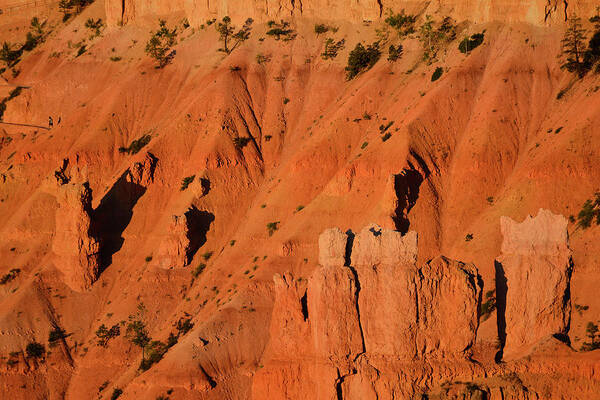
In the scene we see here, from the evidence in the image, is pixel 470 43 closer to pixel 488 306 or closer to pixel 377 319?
pixel 488 306

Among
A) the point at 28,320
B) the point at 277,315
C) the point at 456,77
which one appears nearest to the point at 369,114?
the point at 456,77

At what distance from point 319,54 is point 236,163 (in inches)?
608

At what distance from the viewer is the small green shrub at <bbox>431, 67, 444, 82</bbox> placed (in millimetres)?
101931

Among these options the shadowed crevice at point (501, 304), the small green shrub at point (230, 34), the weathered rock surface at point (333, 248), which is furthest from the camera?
the small green shrub at point (230, 34)

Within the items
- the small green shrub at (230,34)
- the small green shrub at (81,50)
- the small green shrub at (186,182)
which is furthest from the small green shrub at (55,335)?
the small green shrub at (81,50)

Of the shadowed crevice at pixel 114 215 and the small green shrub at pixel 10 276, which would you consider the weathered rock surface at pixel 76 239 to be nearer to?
the shadowed crevice at pixel 114 215

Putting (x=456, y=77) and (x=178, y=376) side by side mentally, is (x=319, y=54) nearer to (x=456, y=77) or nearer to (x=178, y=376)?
(x=456, y=77)

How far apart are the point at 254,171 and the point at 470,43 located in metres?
18.8

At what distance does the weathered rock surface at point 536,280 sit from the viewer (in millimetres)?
59219

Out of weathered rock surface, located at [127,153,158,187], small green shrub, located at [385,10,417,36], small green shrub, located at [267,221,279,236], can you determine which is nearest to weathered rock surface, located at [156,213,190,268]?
small green shrub, located at [267,221,279,236]

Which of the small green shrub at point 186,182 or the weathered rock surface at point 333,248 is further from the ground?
the small green shrub at point 186,182

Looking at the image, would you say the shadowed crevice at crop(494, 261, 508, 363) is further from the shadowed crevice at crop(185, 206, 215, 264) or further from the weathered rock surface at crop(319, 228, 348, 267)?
the shadowed crevice at crop(185, 206, 215, 264)

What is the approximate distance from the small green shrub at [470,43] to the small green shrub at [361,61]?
798 cm

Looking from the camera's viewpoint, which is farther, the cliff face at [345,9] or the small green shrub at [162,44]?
the small green shrub at [162,44]
